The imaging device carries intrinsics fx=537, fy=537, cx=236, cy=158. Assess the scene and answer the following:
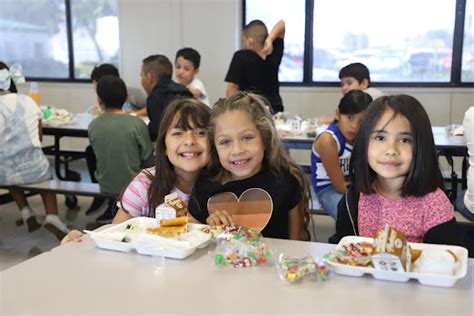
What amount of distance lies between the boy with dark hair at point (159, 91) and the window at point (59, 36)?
2.61 metres

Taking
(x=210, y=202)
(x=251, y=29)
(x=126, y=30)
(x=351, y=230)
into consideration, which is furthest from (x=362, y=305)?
(x=126, y=30)

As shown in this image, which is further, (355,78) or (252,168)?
(355,78)

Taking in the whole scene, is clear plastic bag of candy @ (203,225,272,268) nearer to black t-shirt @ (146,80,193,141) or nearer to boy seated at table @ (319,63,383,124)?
black t-shirt @ (146,80,193,141)

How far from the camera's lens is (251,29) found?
4289 millimetres

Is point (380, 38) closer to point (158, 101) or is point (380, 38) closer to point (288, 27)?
point (288, 27)

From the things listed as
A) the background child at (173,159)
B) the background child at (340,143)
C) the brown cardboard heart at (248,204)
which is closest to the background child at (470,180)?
the background child at (340,143)

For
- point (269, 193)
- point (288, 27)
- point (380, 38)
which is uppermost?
point (288, 27)

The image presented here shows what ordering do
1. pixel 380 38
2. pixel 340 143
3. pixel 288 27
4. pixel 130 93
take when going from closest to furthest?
pixel 340 143 < pixel 130 93 < pixel 380 38 < pixel 288 27

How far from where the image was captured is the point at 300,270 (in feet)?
3.97

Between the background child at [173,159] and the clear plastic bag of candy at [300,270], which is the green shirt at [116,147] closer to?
the background child at [173,159]

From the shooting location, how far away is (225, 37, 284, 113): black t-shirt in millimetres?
4258

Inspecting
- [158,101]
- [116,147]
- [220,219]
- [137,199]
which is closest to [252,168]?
[220,219]

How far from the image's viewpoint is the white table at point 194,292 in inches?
42.2

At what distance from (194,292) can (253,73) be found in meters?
3.28
